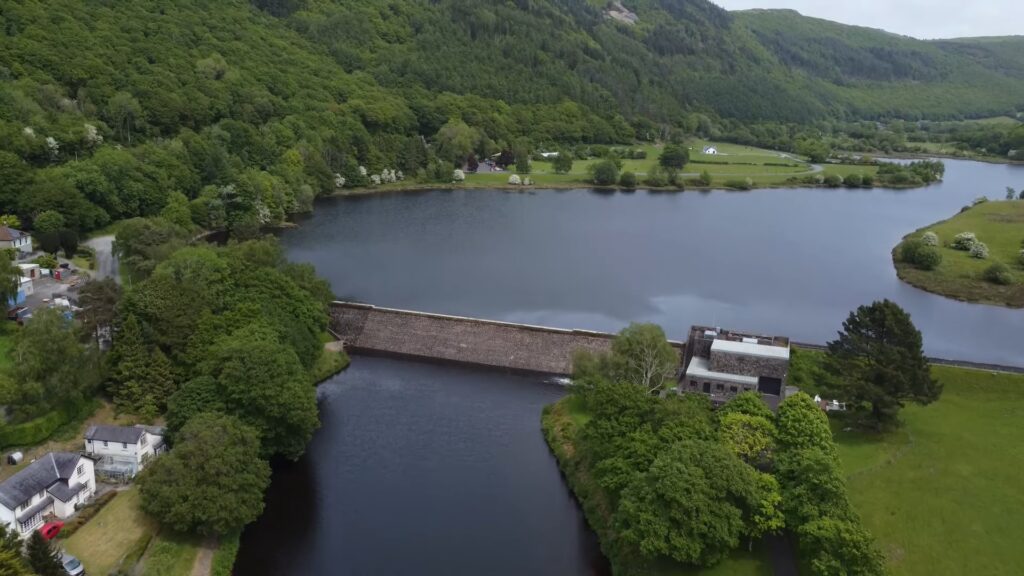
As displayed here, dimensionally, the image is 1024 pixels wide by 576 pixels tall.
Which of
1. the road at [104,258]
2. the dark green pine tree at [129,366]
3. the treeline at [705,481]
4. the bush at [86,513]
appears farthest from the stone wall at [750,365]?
the road at [104,258]

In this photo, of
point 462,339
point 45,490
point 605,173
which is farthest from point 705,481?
point 605,173

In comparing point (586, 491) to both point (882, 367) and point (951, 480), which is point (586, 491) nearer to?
point (882, 367)

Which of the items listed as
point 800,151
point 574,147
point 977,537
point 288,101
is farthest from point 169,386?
point 800,151

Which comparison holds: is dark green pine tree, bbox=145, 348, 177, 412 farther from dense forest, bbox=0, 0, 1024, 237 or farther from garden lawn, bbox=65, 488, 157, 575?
dense forest, bbox=0, 0, 1024, 237

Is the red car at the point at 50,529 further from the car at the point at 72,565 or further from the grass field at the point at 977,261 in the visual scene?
the grass field at the point at 977,261

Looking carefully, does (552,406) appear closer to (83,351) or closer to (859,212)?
(83,351)

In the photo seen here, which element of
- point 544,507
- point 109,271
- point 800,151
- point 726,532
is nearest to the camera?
point 726,532

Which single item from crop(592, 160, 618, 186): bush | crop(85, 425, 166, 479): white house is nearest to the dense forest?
crop(592, 160, 618, 186): bush
